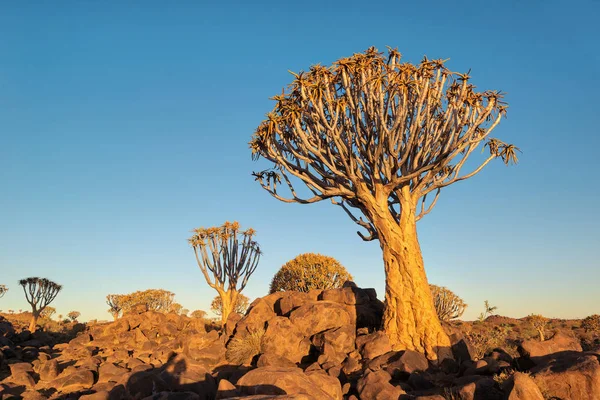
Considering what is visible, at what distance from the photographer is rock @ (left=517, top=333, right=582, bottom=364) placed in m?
10.1

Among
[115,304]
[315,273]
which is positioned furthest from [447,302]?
[115,304]

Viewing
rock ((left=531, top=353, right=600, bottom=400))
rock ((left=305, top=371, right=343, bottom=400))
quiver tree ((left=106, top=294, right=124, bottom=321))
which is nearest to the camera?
rock ((left=531, top=353, right=600, bottom=400))

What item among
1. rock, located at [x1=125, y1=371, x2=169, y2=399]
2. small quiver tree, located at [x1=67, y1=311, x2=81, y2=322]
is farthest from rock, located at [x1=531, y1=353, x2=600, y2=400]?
small quiver tree, located at [x1=67, y1=311, x2=81, y2=322]

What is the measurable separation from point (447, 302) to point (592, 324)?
841 cm

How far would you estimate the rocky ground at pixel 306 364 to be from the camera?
25.6ft

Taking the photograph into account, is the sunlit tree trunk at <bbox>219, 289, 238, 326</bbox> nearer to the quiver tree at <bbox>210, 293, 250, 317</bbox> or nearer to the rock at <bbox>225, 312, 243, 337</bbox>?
the rock at <bbox>225, 312, 243, 337</bbox>

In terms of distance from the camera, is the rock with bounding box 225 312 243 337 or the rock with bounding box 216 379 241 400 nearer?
the rock with bounding box 216 379 241 400

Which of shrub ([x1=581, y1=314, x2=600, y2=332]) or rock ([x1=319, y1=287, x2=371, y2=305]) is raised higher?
rock ([x1=319, y1=287, x2=371, y2=305])

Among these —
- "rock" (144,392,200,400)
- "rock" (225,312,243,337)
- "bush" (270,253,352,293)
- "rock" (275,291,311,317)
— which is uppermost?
"bush" (270,253,352,293)

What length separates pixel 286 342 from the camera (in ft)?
42.3

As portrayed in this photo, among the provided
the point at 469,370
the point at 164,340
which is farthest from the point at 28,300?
the point at 469,370

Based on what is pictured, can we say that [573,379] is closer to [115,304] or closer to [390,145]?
[390,145]

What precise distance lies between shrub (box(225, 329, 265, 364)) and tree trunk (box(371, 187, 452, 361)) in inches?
154

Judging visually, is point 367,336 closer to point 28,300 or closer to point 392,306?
point 392,306
